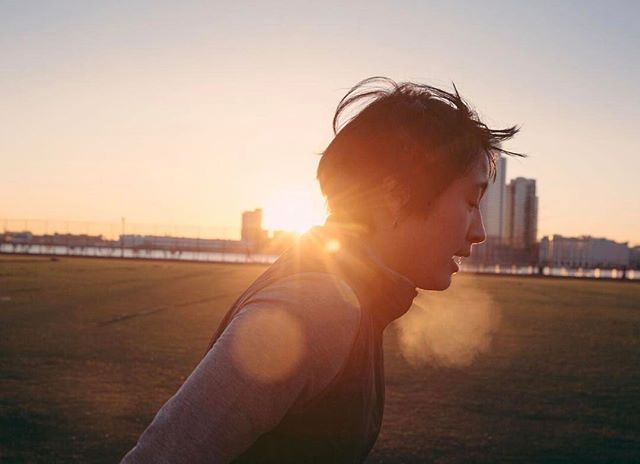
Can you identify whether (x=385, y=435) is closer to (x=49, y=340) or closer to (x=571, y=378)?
(x=571, y=378)

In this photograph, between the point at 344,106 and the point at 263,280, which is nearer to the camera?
the point at 263,280

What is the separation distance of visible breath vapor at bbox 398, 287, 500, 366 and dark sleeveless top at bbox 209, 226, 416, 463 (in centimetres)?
830

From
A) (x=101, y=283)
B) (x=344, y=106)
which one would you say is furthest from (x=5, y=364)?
(x=101, y=283)

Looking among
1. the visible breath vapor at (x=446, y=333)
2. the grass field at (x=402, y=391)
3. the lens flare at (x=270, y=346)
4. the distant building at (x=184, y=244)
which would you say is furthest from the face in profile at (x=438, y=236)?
the distant building at (x=184, y=244)

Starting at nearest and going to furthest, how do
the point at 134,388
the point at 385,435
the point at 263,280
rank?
the point at 263,280 < the point at 385,435 < the point at 134,388

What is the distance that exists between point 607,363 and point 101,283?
19324mm

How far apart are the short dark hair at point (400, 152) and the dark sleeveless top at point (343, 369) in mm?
111

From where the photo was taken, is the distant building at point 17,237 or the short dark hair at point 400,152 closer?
the short dark hair at point 400,152

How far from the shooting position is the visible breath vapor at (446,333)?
10133mm

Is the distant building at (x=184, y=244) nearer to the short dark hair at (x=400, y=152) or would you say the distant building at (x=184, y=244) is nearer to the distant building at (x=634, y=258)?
the distant building at (x=634, y=258)

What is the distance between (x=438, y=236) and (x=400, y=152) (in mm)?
201

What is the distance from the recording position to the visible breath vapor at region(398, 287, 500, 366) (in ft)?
33.2

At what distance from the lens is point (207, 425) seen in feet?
3.05

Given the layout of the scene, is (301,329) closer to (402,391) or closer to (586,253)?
(402,391)
